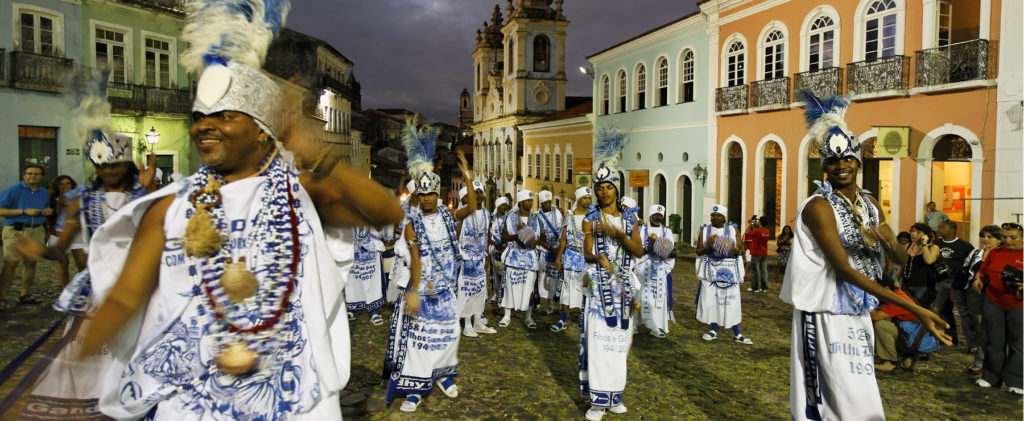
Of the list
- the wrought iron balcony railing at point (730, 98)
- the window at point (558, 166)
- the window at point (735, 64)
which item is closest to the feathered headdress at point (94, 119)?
the wrought iron balcony railing at point (730, 98)

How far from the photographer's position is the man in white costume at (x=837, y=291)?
3926 millimetres

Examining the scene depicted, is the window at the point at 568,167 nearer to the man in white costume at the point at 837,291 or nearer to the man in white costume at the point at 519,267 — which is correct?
the man in white costume at the point at 519,267

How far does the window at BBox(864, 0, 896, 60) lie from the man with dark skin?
1788 cm

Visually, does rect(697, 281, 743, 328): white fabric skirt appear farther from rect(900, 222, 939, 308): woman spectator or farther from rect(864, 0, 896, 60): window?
rect(864, 0, 896, 60): window

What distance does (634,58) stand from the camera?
28.1 metres

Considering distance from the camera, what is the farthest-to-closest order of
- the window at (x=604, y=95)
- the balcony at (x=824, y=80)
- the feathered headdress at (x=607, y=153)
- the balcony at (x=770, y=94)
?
the window at (x=604, y=95), the balcony at (x=770, y=94), the balcony at (x=824, y=80), the feathered headdress at (x=607, y=153)

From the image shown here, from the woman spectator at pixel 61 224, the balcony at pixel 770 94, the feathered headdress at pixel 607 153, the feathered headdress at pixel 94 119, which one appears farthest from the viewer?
the balcony at pixel 770 94

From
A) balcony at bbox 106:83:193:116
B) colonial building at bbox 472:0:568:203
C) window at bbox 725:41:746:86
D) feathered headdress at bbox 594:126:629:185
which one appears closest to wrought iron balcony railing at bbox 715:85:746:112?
window at bbox 725:41:746:86

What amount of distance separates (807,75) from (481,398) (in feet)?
53.5

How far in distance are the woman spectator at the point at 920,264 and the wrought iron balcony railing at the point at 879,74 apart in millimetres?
8271

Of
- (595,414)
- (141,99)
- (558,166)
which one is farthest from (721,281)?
(558,166)

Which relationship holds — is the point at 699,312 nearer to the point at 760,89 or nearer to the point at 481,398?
the point at 481,398

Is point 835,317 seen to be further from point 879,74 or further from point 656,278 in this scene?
point 879,74

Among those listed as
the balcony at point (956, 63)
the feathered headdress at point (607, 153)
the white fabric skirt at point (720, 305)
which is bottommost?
the white fabric skirt at point (720, 305)
